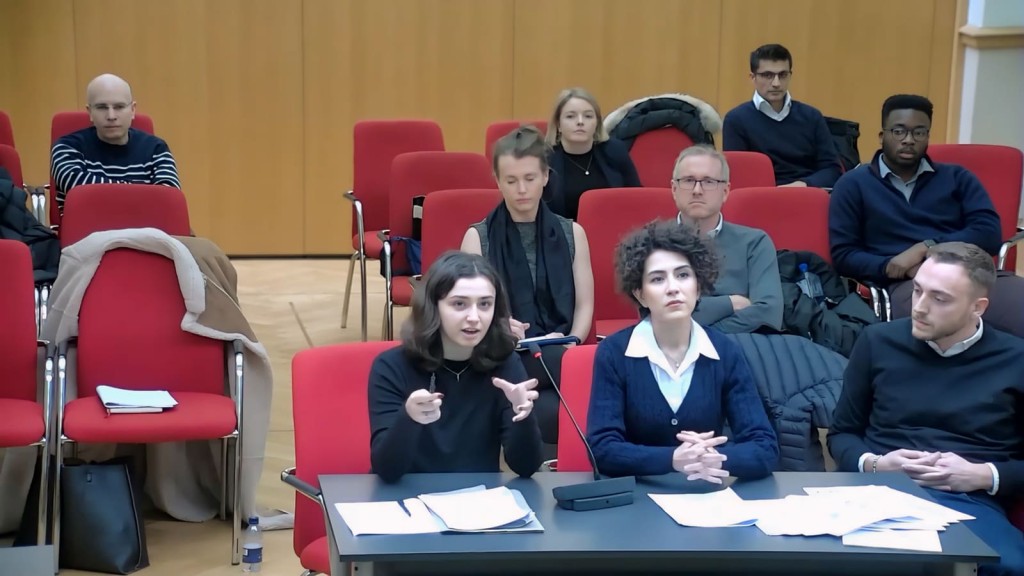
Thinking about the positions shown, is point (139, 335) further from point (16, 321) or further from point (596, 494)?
point (596, 494)

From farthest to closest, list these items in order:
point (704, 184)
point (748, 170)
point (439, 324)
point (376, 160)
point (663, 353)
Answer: point (376, 160), point (748, 170), point (704, 184), point (663, 353), point (439, 324)

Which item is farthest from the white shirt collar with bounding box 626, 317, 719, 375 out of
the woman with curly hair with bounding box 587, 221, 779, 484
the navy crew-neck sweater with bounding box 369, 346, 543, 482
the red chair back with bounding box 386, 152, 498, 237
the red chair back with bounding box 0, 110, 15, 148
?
the red chair back with bounding box 0, 110, 15, 148

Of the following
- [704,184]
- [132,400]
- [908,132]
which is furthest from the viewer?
[908,132]

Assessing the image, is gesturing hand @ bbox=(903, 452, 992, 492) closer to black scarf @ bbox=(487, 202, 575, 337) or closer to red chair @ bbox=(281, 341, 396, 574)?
red chair @ bbox=(281, 341, 396, 574)

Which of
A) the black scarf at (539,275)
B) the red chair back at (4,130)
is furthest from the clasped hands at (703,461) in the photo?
the red chair back at (4,130)

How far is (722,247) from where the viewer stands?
13.8 feet

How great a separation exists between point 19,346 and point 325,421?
1.29 metres

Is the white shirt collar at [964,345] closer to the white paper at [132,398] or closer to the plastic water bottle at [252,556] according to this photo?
the plastic water bottle at [252,556]

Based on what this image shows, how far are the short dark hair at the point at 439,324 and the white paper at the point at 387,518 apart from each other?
0.44 metres

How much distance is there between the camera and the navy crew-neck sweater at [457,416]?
285 centimetres

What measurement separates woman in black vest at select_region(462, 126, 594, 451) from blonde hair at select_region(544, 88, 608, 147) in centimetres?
93

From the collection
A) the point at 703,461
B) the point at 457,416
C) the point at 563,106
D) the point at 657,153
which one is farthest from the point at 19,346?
the point at 657,153

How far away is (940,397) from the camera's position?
3.19 meters

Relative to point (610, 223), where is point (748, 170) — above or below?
above
